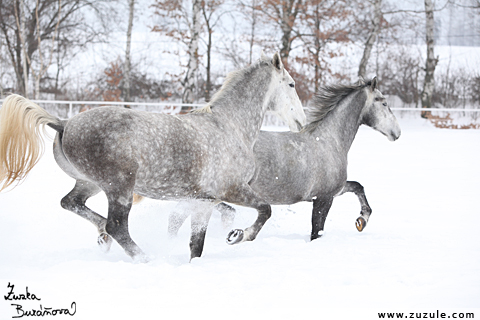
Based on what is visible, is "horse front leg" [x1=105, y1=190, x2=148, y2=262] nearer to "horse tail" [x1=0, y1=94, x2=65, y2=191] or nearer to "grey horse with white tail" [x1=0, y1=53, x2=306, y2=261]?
"grey horse with white tail" [x1=0, y1=53, x2=306, y2=261]

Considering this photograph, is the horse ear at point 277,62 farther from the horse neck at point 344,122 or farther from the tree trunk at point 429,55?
the tree trunk at point 429,55

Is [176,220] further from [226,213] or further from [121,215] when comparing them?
[121,215]

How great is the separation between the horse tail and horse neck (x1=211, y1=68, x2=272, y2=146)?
1.28 m

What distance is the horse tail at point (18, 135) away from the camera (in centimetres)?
315

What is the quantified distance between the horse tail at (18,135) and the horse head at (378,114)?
10.3ft

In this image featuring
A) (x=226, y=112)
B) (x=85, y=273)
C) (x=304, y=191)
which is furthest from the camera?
(x=304, y=191)

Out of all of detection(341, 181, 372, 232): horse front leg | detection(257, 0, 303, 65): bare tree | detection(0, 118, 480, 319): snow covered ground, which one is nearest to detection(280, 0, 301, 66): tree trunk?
detection(257, 0, 303, 65): bare tree

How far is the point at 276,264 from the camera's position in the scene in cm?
331

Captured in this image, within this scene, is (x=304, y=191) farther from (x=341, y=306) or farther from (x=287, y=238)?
(x=341, y=306)

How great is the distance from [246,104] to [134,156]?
1.25m

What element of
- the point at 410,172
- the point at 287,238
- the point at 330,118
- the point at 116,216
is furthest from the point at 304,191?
the point at 410,172

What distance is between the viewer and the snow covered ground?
2.47 m

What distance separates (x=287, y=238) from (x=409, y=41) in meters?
20.4

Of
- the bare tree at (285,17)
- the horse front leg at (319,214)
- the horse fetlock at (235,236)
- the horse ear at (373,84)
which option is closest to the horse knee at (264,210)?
the horse fetlock at (235,236)
